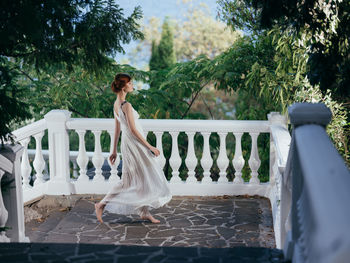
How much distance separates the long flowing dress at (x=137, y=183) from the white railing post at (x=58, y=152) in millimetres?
1547

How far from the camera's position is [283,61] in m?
7.38

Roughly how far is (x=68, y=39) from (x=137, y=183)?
103 inches

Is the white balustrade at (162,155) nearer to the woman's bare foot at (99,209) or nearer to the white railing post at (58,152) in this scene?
the white railing post at (58,152)

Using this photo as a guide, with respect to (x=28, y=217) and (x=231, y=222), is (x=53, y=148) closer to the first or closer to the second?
(x=28, y=217)

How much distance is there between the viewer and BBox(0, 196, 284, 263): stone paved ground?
12.8 ft

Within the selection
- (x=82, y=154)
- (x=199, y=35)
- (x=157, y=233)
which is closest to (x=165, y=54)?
(x=199, y=35)

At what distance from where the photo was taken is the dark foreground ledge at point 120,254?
3756 millimetres

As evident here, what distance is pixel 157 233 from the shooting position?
6.05m

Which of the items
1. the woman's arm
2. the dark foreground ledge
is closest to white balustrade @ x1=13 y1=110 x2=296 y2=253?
the woman's arm

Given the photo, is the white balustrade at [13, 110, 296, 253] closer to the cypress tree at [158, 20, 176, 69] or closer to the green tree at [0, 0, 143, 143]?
the green tree at [0, 0, 143, 143]

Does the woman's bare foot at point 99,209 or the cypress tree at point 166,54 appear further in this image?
the cypress tree at point 166,54

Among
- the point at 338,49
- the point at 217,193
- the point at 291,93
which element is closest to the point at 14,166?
the point at 338,49

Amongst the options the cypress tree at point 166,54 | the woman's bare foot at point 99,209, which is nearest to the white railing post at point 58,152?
the woman's bare foot at point 99,209

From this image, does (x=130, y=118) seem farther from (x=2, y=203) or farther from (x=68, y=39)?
(x=68, y=39)
